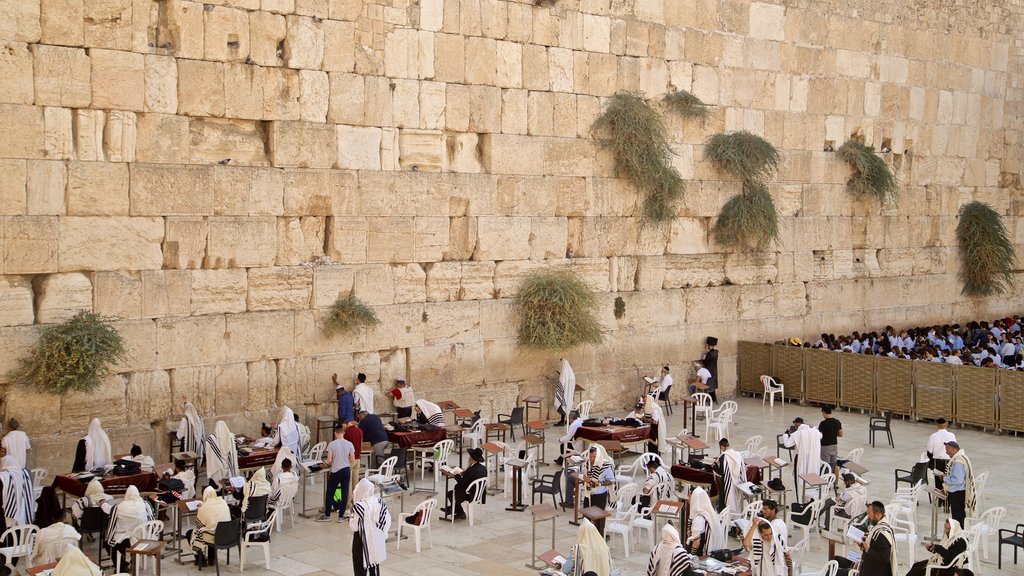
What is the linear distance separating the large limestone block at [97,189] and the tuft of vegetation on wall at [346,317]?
297 cm

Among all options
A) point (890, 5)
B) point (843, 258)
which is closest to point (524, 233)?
point (843, 258)

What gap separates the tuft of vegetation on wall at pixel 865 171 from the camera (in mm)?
20969

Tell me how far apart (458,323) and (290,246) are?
2.83 m

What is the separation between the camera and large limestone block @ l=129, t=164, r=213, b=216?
12.9 meters

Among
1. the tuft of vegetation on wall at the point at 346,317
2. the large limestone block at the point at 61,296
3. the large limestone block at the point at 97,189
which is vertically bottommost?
the tuft of vegetation on wall at the point at 346,317

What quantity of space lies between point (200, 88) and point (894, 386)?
11.2 metres

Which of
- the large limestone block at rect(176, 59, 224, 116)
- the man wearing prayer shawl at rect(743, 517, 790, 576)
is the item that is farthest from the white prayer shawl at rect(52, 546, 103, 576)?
the large limestone block at rect(176, 59, 224, 116)

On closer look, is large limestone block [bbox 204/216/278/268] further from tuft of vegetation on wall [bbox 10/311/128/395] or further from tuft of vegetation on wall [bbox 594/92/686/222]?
tuft of vegetation on wall [bbox 594/92/686/222]

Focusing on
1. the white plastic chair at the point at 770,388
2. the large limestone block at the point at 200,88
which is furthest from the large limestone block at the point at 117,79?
the white plastic chair at the point at 770,388

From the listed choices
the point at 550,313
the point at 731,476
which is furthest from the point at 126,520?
the point at 550,313

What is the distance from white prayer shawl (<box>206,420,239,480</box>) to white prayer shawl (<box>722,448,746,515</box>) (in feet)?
17.3

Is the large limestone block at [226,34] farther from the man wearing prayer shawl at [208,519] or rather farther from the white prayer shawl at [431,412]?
the man wearing prayer shawl at [208,519]

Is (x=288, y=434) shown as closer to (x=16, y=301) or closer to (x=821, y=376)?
(x=16, y=301)

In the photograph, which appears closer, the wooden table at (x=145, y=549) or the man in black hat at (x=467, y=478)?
the wooden table at (x=145, y=549)
